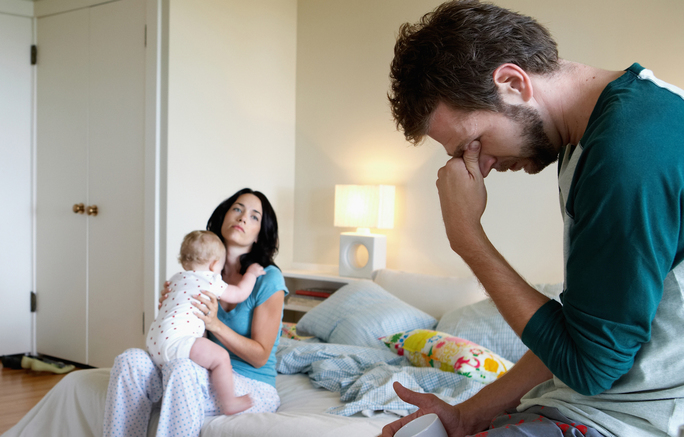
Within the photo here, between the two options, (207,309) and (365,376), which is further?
(365,376)

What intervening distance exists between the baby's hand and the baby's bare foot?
1.41 ft

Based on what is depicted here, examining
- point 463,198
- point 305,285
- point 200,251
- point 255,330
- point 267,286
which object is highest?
point 463,198

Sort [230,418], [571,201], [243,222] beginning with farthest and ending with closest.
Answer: [243,222]
[230,418]
[571,201]

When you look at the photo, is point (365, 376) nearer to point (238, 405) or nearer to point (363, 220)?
point (238, 405)

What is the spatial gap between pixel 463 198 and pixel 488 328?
1616 mm

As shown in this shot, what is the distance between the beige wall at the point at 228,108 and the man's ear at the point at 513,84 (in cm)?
259

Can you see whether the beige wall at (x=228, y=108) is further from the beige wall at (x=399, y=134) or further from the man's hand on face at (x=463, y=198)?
the man's hand on face at (x=463, y=198)

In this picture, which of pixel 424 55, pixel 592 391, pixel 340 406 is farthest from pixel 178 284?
pixel 592 391

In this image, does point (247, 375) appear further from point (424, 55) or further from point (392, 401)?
point (424, 55)

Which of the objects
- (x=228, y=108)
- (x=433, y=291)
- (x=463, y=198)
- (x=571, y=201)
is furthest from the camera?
(x=228, y=108)

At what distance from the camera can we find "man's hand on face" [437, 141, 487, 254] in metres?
0.85

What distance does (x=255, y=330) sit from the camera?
1891 mm

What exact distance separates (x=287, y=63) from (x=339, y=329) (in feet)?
7.11

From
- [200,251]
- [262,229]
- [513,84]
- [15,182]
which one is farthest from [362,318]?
[15,182]
